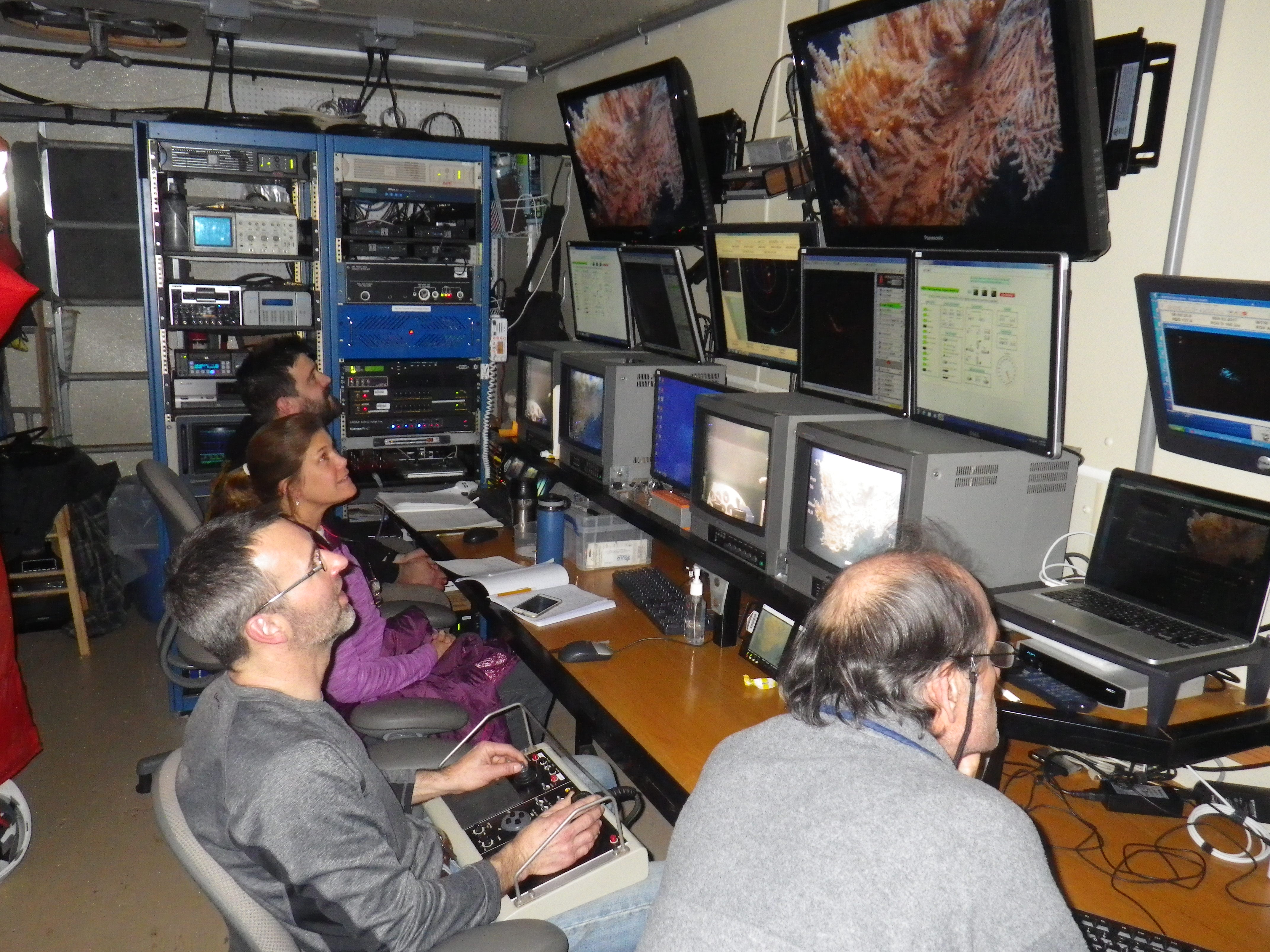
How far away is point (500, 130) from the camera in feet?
16.9

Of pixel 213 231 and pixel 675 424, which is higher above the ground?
pixel 213 231

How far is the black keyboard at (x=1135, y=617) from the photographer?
158 centimetres

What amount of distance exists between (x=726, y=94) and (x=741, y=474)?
1.59 meters

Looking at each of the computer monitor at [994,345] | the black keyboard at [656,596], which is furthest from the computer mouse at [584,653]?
the computer monitor at [994,345]

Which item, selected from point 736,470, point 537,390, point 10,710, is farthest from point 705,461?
point 10,710

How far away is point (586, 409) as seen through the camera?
3.04m

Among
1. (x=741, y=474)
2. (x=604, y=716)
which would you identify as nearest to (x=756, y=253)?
(x=741, y=474)

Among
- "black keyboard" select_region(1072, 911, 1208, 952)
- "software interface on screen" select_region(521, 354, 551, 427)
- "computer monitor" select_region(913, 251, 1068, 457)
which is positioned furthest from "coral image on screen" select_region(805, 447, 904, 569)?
"software interface on screen" select_region(521, 354, 551, 427)

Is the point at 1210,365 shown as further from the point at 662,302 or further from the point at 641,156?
the point at 641,156

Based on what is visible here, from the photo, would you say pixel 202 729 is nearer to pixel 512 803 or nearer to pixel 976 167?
pixel 512 803

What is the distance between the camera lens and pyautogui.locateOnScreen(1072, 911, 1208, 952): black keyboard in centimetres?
131

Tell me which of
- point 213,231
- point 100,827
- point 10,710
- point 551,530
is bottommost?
point 100,827

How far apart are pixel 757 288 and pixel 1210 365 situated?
1266mm

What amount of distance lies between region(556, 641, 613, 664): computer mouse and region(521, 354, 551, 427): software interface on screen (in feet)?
4.15
